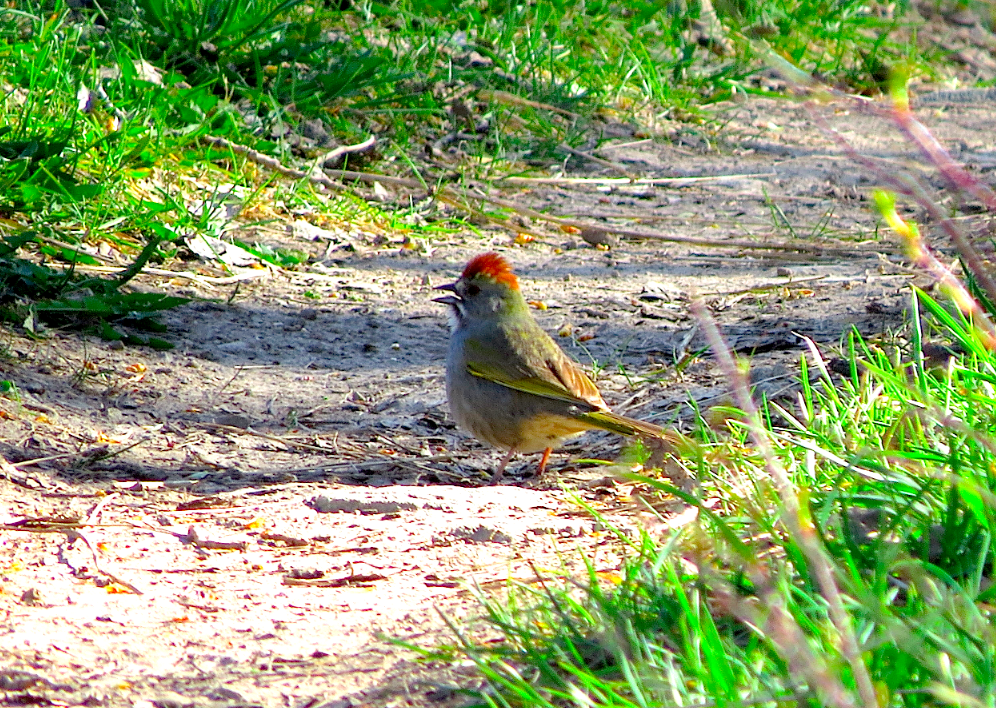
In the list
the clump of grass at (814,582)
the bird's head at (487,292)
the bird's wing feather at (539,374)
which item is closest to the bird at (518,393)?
the bird's wing feather at (539,374)

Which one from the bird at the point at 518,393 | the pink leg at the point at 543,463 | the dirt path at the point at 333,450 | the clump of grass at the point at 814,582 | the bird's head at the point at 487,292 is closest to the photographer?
the clump of grass at the point at 814,582

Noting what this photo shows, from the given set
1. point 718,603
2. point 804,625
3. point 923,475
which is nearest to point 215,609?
point 718,603

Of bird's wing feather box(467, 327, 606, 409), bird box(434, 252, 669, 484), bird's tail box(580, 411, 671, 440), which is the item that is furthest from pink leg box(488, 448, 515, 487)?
bird's tail box(580, 411, 671, 440)

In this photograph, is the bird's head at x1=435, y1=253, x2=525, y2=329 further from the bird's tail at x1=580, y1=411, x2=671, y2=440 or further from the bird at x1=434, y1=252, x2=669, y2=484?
the bird's tail at x1=580, y1=411, x2=671, y2=440

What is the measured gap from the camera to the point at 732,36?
10.4 m

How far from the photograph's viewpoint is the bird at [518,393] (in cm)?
452

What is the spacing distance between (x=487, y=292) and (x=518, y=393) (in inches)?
24.4

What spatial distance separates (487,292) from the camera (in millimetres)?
5082

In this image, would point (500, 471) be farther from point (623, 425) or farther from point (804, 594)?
point (804, 594)

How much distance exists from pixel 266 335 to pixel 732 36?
6288mm

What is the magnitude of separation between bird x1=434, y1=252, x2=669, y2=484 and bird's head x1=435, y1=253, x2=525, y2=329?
122 mm

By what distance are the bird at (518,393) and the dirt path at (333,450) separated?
19 centimetres

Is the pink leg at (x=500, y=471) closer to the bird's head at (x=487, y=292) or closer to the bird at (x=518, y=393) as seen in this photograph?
the bird at (x=518, y=393)

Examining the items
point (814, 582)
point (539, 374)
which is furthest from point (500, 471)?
point (814, 582)
